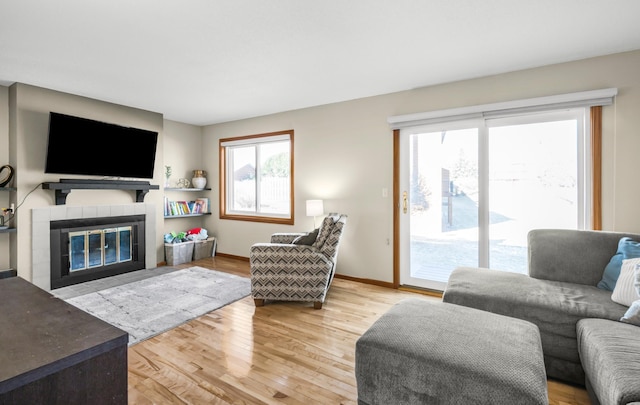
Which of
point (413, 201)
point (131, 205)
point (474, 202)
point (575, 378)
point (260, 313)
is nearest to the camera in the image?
point (575, 378)

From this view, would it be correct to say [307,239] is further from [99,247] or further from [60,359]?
[99,247]

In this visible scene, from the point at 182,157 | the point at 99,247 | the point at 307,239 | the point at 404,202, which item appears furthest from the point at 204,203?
the point at 404,202

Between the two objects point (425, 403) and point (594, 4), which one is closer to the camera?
point (425, 403)

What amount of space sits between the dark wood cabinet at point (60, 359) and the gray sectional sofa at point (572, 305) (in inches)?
72.8

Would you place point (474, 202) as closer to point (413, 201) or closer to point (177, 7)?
point (413, 201)

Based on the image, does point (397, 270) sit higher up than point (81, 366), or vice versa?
point (81, 366)

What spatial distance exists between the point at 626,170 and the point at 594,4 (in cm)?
153

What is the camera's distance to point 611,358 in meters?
1.43

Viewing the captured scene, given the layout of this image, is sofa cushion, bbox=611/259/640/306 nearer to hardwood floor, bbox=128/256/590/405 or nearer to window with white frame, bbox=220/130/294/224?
hardwood floor, bbox=128/256/590/405

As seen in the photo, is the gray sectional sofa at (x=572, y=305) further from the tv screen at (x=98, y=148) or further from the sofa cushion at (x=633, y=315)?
the tv screen at (x=98, y=148)

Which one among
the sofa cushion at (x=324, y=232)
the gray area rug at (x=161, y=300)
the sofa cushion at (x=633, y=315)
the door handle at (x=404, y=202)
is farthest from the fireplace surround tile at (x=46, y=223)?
the sofa cushion at (x=633, y=315)

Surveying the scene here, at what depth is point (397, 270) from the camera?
12.5 ft

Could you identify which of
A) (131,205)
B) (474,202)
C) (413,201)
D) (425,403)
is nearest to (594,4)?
(474,202)

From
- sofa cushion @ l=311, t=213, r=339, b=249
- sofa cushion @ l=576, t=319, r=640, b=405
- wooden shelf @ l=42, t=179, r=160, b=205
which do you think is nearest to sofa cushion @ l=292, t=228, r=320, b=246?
sofa cushion @ l=311, t=213, r=339, b=249
